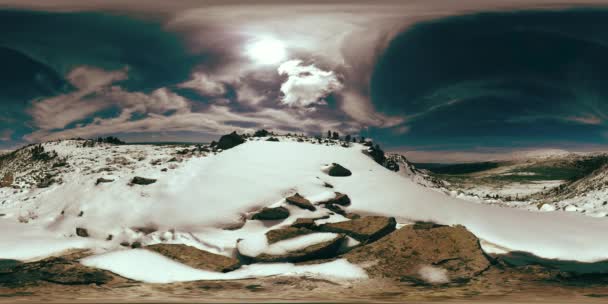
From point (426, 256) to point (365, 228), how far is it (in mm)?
4586

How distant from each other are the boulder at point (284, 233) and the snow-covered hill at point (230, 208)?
3.23ft

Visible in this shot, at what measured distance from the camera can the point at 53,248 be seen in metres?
34.1

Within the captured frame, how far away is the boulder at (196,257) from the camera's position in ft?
94.4

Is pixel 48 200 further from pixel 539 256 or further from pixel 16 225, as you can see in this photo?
pixel 539 256

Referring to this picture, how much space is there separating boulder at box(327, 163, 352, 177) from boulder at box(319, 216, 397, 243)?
41.8ft

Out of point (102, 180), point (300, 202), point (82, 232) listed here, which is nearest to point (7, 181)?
point (102, 180)

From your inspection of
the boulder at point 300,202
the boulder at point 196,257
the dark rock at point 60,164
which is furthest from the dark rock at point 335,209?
the dark rock at point 60,164

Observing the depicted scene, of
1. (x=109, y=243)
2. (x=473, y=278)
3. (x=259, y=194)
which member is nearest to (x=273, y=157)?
(x=259, y=194)

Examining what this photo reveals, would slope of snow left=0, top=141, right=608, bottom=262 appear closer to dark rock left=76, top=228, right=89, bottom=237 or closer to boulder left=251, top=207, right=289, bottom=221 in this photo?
dark rock left=76, top=228, right=89, bottom=237

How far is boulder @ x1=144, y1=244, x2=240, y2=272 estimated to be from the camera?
28781 mm

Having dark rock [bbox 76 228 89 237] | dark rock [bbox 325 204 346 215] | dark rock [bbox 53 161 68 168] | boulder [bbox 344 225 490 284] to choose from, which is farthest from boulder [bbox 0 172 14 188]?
boulder [bbox 344 225 490 284]

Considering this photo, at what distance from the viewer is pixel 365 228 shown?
32.6 metres

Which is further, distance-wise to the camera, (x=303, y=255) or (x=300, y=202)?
(x=300, y=202)

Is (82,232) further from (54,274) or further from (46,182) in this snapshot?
(46,182)
